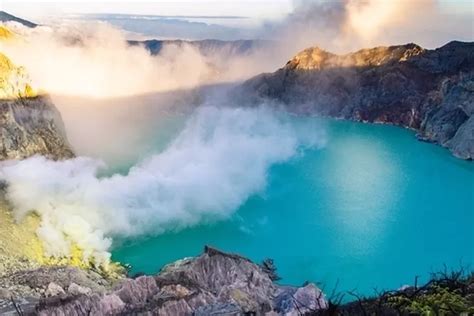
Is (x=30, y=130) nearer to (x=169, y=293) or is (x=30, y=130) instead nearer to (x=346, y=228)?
(x=346, y=228)

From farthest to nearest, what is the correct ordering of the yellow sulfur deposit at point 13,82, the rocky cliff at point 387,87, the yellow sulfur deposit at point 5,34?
the rocky cliff at point 387,87 < the yellow sulfur deposit at point 5,34 < the yellow sulfur deposit at point 13,82

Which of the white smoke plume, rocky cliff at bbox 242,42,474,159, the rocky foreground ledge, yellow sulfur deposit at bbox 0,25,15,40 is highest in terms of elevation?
rocky cliff at bbox 242,42,474,159

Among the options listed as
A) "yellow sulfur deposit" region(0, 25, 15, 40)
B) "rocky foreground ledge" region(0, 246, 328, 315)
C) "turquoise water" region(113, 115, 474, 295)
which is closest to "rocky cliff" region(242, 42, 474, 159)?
"turquoise water" region(113, 115, 474, 295)

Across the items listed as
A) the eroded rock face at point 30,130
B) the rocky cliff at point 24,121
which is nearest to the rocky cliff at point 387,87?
the eroded rock face at point 30,130

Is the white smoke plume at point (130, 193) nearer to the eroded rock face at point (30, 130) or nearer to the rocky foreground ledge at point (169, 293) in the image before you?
the eroded rock face at point (30, 130)

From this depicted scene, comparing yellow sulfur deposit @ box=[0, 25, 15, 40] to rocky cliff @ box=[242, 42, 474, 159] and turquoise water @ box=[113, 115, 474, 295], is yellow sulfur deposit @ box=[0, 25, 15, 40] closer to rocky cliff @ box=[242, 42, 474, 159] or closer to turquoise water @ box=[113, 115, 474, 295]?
turquoise water @ box=[113, 115, 474, 295]

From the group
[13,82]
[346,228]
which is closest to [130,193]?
[13,82]
